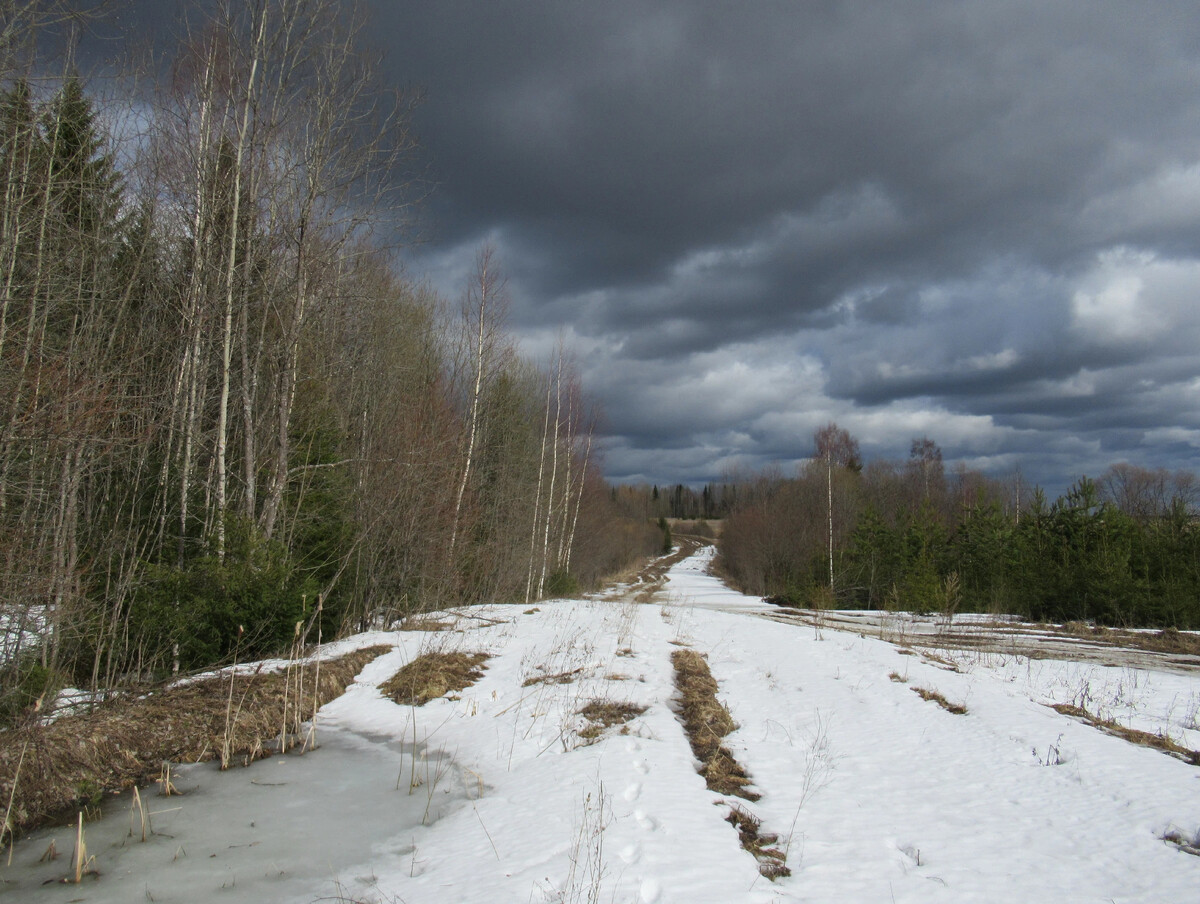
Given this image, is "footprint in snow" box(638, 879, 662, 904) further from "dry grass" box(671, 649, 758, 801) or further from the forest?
the forest

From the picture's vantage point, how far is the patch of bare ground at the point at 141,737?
5395 mm

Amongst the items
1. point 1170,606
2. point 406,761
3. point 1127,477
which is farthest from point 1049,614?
point 1127,477

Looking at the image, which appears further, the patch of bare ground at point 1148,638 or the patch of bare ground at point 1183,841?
the patch of bare ground at point 1148,638

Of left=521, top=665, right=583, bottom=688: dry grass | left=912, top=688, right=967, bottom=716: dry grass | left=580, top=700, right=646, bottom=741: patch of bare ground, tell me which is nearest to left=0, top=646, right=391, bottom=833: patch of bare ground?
left=521, top=665, right=583, bottom=688: dry grass

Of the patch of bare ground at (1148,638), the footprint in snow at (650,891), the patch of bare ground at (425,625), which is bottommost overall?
the patch of bare ground at (1148,638)

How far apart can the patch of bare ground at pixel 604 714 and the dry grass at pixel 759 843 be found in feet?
6.55

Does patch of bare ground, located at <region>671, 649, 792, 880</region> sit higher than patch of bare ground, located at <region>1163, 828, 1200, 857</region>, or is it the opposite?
patch of bare ground, located at <region>1163, 828, 1200, 857</region>

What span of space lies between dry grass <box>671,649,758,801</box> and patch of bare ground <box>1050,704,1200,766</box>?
4093mm

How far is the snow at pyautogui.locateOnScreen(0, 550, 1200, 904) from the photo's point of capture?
4023mm

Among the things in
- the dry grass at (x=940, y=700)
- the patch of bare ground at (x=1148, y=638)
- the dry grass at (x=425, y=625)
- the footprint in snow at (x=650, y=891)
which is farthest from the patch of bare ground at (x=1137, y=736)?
the dry grass at (x=425, y=625)

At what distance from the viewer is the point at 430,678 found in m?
8.70

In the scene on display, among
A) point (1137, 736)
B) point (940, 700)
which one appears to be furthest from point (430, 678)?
point (1137, 736)

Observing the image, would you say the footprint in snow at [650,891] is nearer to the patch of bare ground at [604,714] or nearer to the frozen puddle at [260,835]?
the frozen puddle at [260,835]

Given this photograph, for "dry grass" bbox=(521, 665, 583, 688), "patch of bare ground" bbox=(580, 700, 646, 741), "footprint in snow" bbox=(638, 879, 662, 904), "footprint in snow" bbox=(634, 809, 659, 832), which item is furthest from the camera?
"dry grass" bbox=(521, 665, 583, 688)
